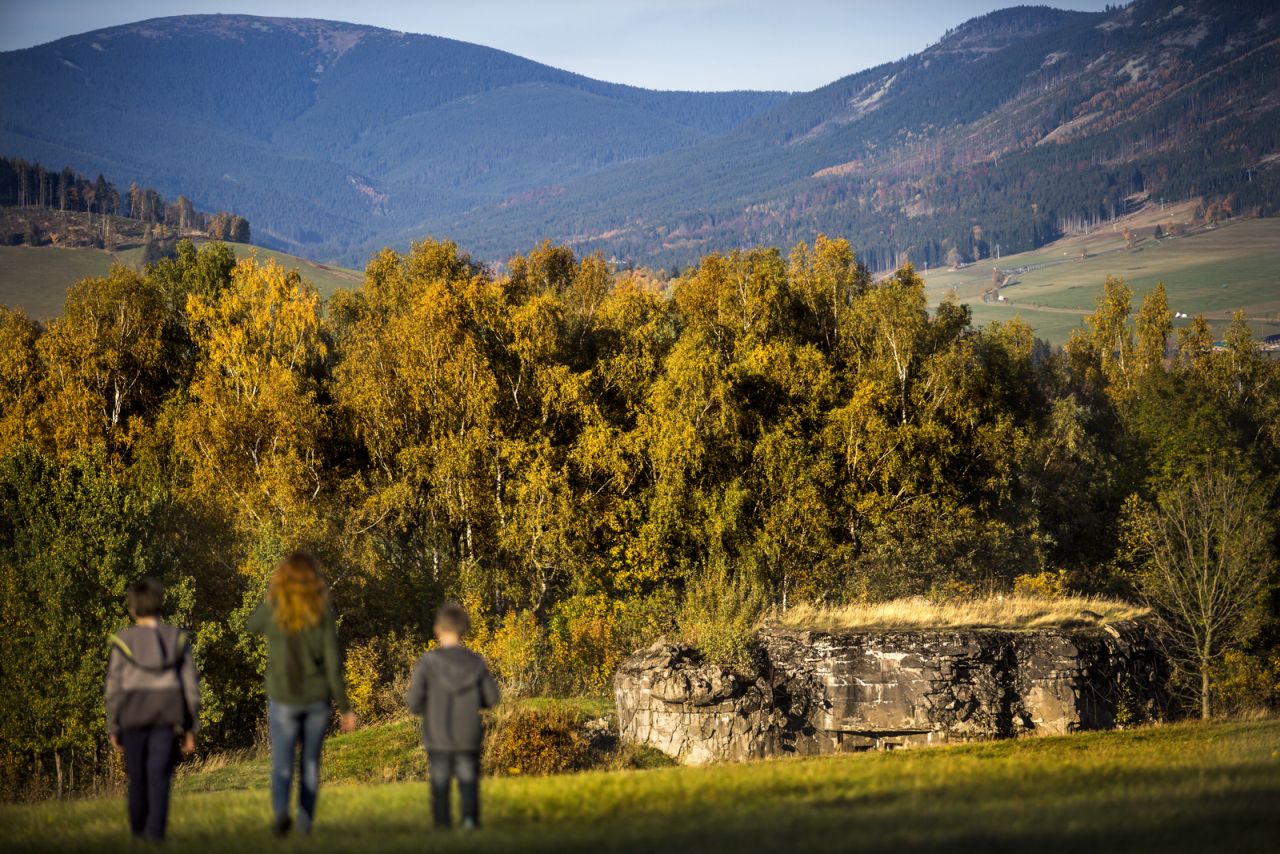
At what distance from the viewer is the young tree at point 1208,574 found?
41781 mm

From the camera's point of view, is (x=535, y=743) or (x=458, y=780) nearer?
(x=458, y=780)

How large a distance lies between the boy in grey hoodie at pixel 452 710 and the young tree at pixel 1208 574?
33.5 metres

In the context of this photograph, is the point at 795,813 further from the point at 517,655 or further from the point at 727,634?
the point at 517,655

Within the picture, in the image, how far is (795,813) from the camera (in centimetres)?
1209

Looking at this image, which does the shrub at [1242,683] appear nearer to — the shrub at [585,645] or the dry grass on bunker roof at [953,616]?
the dry grass on bunker roof at [953,616]

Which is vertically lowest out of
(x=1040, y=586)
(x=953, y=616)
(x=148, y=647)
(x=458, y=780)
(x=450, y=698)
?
(x=1040, y=586)

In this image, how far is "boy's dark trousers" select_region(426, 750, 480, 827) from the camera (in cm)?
1140

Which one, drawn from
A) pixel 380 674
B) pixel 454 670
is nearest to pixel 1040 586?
pixel 380 674

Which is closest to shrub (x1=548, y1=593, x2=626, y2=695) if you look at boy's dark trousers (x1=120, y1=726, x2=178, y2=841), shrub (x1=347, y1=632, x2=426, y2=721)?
shrub (x1=347, y1=632, x2=426, y2=721)

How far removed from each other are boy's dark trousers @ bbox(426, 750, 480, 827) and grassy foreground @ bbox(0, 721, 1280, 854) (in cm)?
27

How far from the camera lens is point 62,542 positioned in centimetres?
3519

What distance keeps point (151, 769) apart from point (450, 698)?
9.87 feet

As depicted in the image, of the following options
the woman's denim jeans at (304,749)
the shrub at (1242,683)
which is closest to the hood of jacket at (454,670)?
the woman's denim jeans at (304,749)

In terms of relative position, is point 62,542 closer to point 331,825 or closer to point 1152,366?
point 331,825
